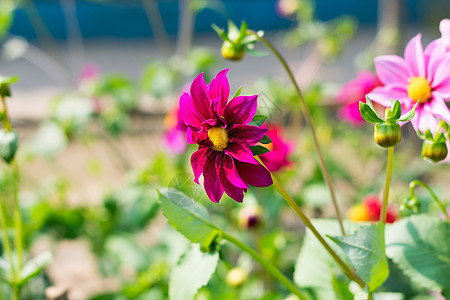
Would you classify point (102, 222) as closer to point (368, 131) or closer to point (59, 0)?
point (368, 131)

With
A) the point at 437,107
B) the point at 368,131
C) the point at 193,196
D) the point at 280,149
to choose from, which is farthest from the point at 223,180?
the point at 368,131

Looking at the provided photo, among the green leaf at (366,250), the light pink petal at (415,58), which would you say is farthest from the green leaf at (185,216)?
the light pink petal at (415,58)

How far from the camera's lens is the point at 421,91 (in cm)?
40

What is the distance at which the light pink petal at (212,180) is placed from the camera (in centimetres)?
35

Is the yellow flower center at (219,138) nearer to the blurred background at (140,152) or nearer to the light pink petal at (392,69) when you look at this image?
the blurred background at (140,152)

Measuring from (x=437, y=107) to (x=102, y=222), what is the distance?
89 cm

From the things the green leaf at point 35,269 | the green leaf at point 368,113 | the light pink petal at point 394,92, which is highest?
the light pink petal at point 394,92

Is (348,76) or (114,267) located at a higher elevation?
(348,76)

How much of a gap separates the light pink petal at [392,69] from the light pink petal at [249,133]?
16 cm

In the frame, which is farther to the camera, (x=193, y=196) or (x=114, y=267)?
(x=114, y=267)

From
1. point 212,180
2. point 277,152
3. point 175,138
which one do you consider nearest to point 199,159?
point 212,180

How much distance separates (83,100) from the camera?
3.51ft

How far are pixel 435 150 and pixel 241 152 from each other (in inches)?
6.3

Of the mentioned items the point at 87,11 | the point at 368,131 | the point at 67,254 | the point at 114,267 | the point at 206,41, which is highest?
the point at 87,11
